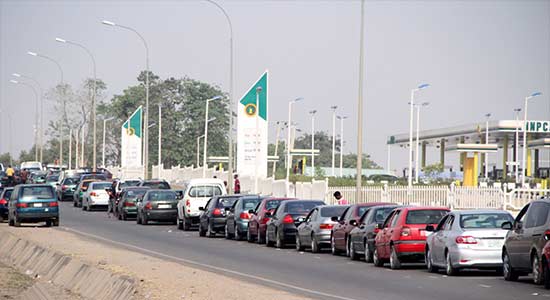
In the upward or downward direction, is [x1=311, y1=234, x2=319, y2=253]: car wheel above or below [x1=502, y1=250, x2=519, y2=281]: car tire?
below

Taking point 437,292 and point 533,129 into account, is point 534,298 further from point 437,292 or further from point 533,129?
point 533,129

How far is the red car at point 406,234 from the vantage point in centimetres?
2623

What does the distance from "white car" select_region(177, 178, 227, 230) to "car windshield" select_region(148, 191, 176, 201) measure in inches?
91.1

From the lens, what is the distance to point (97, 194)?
64.6 metres

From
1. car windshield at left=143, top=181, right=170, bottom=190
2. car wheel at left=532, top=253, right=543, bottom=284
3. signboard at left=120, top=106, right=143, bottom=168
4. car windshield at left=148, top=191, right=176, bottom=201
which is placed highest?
signboard at left=120, top=106, right=143, bottom=168

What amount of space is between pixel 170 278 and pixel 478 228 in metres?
6.92

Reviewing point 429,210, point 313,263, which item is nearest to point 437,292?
point 429,210

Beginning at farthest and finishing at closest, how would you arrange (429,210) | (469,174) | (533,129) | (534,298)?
(533,129), (469,174), (429,210), (534,298)

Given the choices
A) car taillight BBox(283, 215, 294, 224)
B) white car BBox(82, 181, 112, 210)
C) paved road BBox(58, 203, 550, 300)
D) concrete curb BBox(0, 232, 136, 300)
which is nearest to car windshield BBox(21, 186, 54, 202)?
Result: paved road BBox(58, 203, 550, 300)

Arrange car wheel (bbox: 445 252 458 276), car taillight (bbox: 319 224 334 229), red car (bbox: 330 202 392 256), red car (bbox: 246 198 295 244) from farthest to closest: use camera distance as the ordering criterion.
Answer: red car (bbox: 246 198 295 244)
car taillight (bbox: 319 224 334 229)
red car (bbox: 330 202 392 256)
car wheel (bbox: 445 252 458 276)

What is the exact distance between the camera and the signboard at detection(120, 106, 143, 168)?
3529 inches

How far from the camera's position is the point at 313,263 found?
28.8m

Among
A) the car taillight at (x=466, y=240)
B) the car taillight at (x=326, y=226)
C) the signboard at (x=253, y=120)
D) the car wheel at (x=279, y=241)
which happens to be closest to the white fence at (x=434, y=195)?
the signboard at (x=253, y=120)

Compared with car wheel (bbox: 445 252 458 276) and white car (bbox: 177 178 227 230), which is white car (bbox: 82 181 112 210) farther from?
car wheel (bbox: 445 252 458 276)
